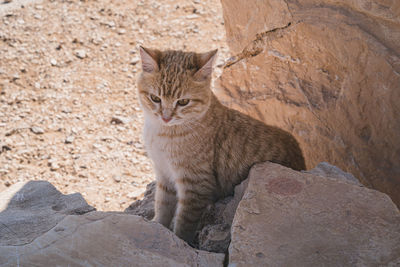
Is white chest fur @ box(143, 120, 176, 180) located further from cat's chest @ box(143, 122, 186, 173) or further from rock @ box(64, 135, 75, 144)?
rock @ box(64, 135, 75, 144)

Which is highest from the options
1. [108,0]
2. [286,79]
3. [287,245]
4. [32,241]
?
[108,0]

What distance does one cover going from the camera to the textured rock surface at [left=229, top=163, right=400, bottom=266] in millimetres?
2248

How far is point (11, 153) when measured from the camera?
5.52 meters

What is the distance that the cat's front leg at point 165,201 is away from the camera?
393 centimetres

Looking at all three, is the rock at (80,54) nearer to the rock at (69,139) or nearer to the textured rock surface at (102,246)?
the rock at (69,139)

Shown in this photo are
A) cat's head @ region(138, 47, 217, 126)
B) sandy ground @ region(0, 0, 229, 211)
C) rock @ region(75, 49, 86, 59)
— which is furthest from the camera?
rock @ region(75, 49, 86, 59)

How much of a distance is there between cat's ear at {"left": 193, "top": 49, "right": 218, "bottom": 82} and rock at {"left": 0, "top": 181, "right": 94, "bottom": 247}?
5.29ft

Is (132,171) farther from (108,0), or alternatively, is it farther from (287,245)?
(108,0)

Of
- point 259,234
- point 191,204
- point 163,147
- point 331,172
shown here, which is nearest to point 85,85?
point 163,147

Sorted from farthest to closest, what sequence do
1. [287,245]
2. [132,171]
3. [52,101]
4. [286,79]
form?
[52,101] → [132,171] → [286,79] → [287,245]

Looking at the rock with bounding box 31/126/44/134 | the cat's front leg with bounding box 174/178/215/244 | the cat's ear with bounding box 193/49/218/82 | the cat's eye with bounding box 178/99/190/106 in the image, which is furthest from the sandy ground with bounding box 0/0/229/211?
the cat's ear with bounding box 193/49/218/82

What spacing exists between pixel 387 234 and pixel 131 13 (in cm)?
729

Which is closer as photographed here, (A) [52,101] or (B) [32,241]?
(B) [32,241]

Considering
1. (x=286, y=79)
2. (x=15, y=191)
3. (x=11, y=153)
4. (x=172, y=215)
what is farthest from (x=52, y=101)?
(x=286, y=79)
